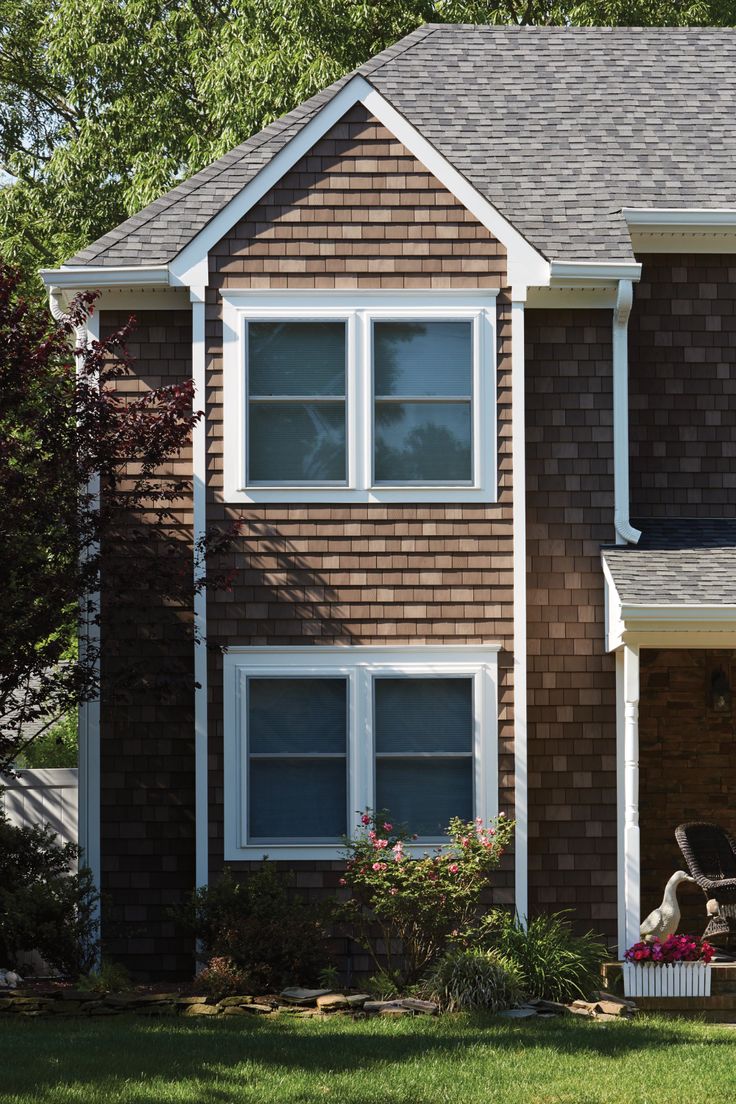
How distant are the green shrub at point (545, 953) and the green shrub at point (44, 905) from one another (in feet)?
9.25

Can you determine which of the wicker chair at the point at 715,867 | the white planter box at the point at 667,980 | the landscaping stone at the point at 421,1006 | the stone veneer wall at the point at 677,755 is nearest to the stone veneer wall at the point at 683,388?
the stone veneer wall at the point at 677,755

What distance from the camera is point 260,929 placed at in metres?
9.41

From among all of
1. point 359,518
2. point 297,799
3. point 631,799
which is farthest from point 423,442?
point 631,799

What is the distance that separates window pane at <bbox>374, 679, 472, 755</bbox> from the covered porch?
1.21 m

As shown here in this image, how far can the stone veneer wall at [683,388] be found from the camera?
451 inches

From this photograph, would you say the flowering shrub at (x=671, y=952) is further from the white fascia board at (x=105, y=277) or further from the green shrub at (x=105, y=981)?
the white fascia board at (x=105, y=277)

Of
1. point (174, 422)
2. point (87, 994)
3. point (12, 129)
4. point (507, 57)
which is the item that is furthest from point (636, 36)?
point (12, 129)

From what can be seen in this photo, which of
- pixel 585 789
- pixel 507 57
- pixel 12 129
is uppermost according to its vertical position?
pixel 12 129

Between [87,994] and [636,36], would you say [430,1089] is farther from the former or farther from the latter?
[636,36]

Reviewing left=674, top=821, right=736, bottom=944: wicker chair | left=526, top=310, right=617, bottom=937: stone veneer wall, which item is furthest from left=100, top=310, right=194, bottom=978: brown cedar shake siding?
left=674, top=821, right=736, bottom=944: wicker chair

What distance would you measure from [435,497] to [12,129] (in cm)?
1675

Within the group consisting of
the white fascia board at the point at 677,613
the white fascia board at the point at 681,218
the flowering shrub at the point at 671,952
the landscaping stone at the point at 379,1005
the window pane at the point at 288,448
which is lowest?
the landscaping stone at the point at 379,1005

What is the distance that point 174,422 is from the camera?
9977mm

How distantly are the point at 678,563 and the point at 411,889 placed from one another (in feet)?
10.5
